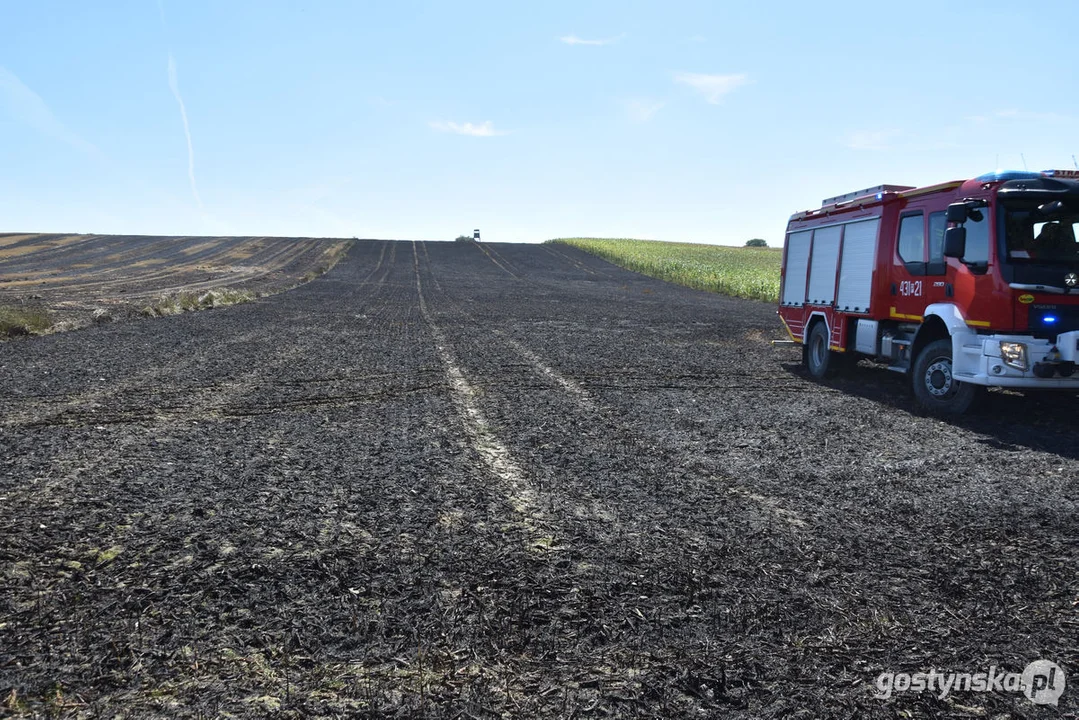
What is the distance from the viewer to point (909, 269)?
9.33 metres

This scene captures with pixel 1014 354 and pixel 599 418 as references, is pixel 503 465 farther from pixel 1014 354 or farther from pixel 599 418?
pixel 1014 354

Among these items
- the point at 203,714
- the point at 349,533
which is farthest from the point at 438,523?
the point at 203,714

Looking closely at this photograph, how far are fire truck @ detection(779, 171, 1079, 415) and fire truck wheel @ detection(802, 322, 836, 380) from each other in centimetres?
32

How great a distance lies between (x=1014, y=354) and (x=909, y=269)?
85.3 inches

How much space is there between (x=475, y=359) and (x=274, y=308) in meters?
11.5

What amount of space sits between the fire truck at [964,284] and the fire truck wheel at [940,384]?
0.01 m

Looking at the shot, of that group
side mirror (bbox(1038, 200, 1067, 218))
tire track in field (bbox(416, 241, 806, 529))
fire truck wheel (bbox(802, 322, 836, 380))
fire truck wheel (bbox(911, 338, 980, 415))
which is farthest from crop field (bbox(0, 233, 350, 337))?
side mirror (bbox(1038, 200, 1067, 218))

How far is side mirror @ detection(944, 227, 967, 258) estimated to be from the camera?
7988 millimetres

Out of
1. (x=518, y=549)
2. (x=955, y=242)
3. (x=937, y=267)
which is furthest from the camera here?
(x=937, y=267)

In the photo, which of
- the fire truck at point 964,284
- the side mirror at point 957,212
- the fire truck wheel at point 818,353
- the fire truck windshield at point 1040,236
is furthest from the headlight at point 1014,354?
the fire truck wheel at point 818,353

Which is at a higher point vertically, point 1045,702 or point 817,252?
point 817,252

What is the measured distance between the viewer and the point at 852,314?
10.8 meters

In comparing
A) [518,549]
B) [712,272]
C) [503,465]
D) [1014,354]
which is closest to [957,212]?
[1014,354]

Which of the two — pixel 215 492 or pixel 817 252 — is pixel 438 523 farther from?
pixel 817 252
